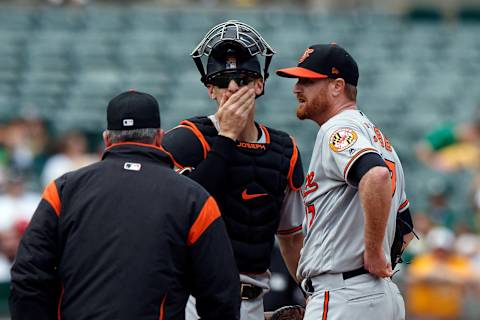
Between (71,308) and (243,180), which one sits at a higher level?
(243,180)

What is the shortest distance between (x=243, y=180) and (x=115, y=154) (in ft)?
3.19

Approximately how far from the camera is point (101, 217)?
3873 mm

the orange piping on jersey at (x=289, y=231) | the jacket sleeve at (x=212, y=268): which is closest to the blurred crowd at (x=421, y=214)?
the orange piping on jersey at (x=289, y=231)

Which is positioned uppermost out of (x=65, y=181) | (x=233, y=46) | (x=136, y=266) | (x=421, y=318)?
(x=233, y=46)

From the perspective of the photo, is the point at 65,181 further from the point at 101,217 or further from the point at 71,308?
the point at 71,308

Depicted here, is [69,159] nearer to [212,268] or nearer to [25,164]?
[25,164]

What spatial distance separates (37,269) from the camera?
151 inches

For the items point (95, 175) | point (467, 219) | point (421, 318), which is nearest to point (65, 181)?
point (95, 175)

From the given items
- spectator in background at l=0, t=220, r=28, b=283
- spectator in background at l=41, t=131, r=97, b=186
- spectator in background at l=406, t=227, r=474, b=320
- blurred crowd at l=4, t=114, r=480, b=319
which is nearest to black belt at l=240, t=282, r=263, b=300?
blurred crowd at l=4, t=114, r=480, b=319

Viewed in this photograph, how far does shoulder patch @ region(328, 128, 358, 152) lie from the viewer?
456 centimetres

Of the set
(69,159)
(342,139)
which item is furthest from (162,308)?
(69,159)

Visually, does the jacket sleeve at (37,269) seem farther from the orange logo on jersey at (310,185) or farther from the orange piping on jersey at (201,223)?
the orange logo on jersey at (310,185)

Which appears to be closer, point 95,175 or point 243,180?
point 95,175

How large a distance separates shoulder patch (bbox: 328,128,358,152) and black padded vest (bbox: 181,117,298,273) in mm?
413
